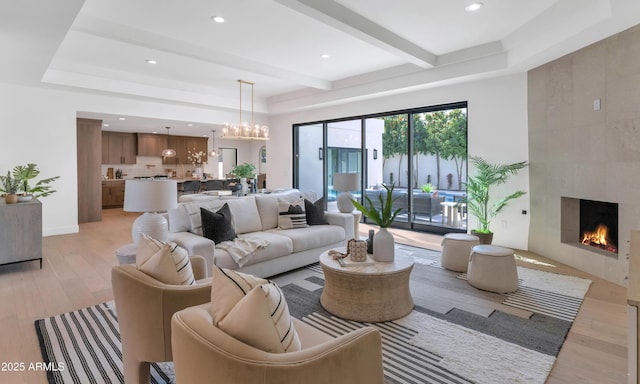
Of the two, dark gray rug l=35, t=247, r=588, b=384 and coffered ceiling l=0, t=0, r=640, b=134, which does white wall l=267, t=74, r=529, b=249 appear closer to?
coffered ceiling l=0, t=0, r=640, b=134

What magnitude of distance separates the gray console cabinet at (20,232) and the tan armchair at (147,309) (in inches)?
130

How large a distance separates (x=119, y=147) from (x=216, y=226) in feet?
28.8

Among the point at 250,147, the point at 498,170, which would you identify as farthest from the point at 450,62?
the point at 250,147

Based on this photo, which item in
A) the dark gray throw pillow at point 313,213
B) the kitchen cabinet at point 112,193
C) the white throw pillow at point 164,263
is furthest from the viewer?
the kitchen cabinet at point 112,193

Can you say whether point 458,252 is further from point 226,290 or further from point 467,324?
point 226,290

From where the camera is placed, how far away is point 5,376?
2115 mm

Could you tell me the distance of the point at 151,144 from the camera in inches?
435

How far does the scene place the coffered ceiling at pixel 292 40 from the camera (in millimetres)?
3611

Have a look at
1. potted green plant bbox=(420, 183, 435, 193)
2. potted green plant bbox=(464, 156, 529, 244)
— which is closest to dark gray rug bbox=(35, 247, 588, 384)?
potted green plant bbox=(464, 156, 529, 244)

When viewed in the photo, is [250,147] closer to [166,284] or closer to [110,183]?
[110,183]

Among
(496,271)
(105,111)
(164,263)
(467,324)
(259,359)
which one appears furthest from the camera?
(105,111)

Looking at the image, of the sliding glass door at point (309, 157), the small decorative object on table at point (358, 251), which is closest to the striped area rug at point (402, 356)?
the small decorative object on table at point (358, 251)

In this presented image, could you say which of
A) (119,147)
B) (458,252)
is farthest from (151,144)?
(458,252)

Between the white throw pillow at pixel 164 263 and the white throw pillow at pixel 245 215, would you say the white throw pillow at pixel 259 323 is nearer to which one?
the white throw pillow at pixel 164 263
